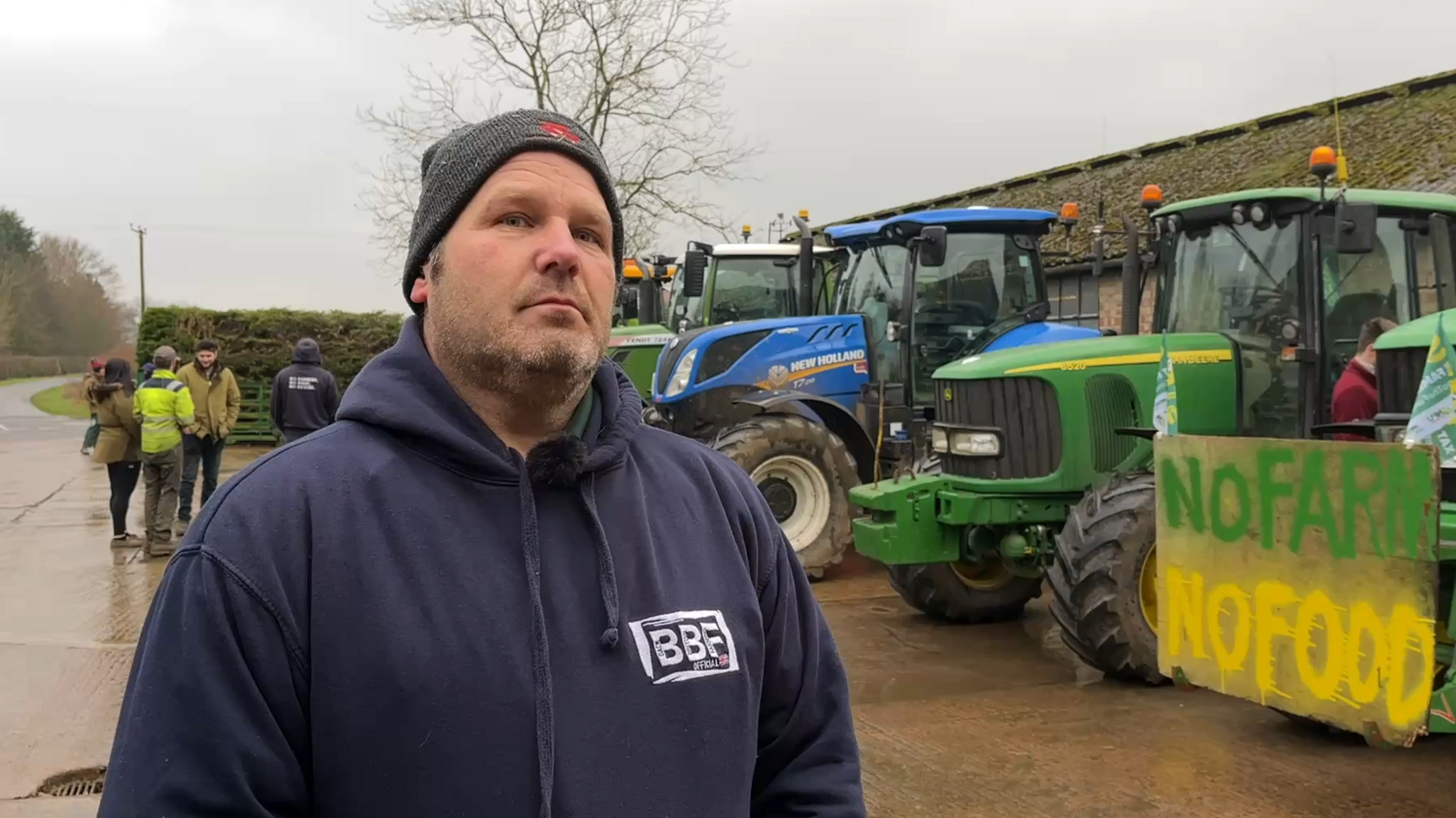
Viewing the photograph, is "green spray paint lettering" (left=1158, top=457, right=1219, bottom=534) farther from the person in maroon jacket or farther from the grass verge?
the grass verge

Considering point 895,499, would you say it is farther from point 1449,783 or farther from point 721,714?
point 721,714

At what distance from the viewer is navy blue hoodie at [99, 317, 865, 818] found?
1.30 metres

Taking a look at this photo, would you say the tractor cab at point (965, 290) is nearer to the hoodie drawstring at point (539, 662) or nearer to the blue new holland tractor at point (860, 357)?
the blue new holland tractor at point (860, 357)

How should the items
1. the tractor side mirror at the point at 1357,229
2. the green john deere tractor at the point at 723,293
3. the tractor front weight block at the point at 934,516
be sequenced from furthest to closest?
the green john deere tractor at the point at 723,293 → the tractor front weight block at the point at 934,516 → the tractor side mirror at the point at 1357,229

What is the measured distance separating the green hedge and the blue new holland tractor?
12.2 m

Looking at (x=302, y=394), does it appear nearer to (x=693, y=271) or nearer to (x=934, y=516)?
(x=693, y=271)

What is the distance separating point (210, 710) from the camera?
1280 mm

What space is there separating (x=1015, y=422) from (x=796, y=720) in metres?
4.93

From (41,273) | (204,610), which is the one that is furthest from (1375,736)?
(41,273)

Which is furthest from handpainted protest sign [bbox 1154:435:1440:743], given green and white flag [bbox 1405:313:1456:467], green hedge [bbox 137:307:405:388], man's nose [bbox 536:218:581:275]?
green hedge [bbox 137:307:405:388]

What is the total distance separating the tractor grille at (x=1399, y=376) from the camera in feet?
15.6

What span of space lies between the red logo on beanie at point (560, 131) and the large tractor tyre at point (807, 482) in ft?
21.2

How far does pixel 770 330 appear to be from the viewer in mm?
9031

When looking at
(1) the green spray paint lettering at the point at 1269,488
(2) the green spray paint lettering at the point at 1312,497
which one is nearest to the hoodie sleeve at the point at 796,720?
(2) the green spray paint lettering at the point at 1312,497
